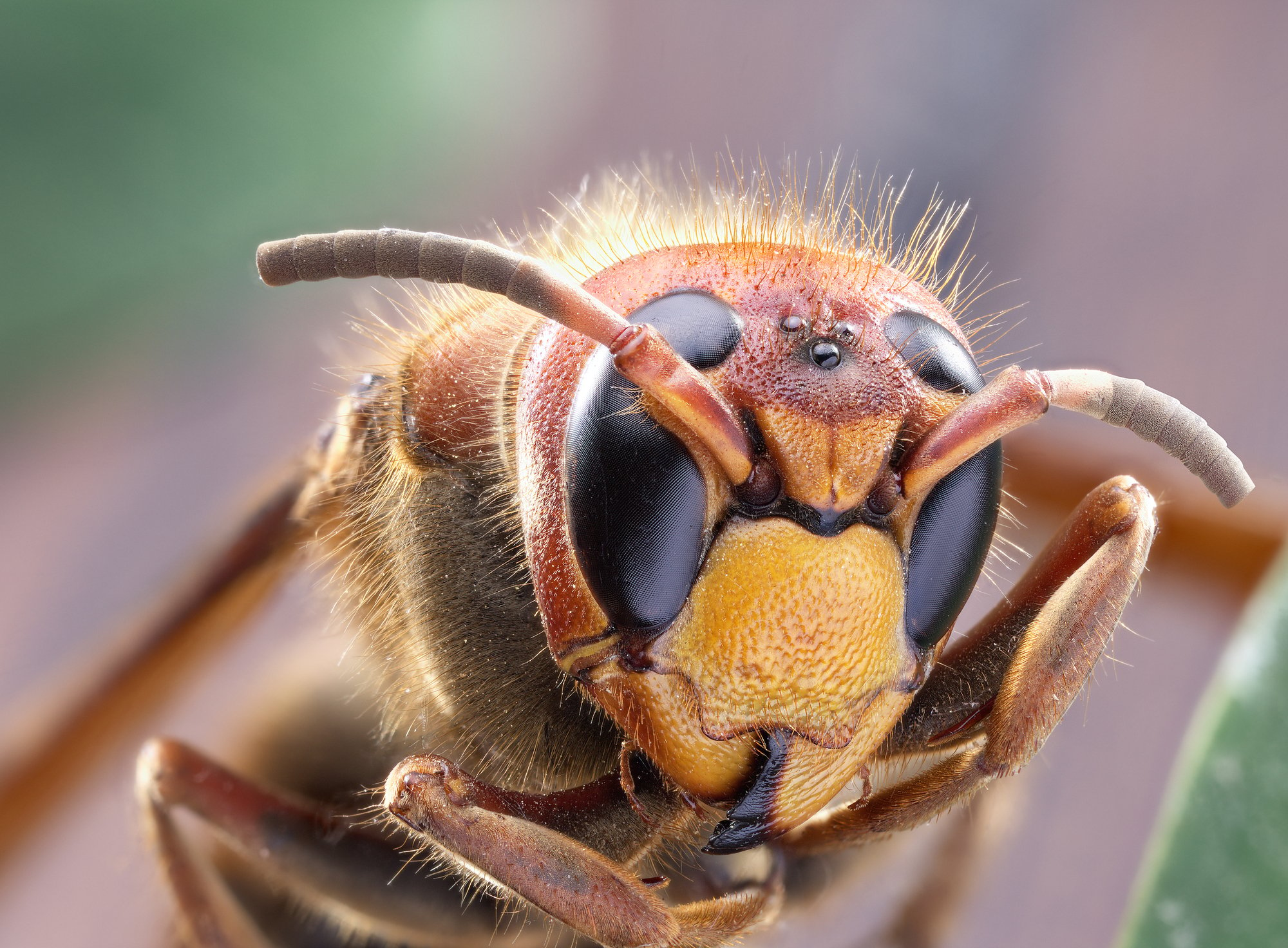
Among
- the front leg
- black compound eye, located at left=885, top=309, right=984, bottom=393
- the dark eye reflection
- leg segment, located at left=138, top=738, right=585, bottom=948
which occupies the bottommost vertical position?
leg segment, located at left=138, top=738, right=585, bottom=948

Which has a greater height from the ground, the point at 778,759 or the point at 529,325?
the point at 529,325

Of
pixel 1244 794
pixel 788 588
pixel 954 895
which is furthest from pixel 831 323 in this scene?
pixel 954 895

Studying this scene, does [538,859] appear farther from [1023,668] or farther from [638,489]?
[1023,668]

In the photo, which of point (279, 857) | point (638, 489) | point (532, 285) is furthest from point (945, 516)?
point (279, 857)

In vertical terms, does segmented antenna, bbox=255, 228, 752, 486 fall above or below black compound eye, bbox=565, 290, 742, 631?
above

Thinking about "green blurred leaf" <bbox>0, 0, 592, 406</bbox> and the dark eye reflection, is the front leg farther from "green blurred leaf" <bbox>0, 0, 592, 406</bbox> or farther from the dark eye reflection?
"green blurred leaf" <bbox>0, 0, 592, 406</bbox>

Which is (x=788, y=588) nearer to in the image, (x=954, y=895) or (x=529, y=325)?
→ (x=529, y=325)

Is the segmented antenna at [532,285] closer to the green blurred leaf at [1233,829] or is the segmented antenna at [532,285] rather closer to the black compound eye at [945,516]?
the black compound eye at [945,516]

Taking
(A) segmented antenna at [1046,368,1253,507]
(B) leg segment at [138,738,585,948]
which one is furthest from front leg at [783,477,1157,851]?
(B) leg segment at [138,738,585,948]
